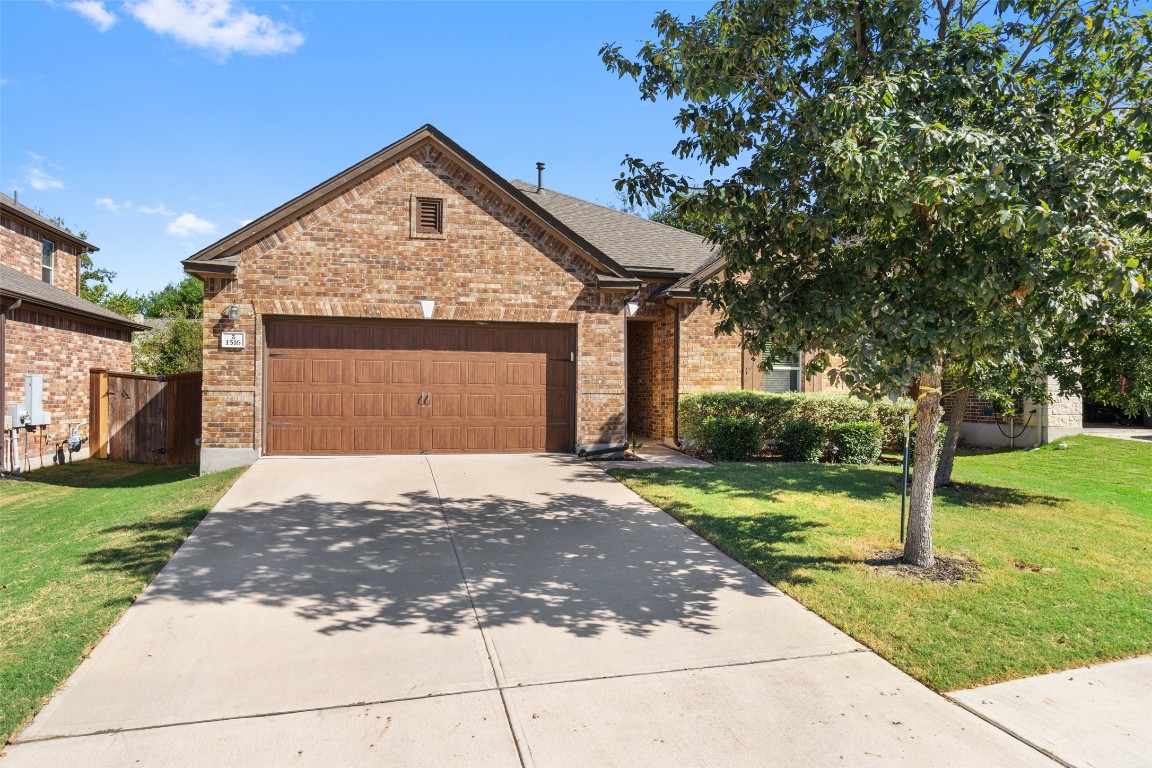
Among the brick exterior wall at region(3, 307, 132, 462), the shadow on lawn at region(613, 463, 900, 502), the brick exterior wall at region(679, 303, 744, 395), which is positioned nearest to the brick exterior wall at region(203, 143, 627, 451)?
the brick exterior wall at region(679, 303, 744, 395)

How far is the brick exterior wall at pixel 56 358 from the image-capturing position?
13.1 m

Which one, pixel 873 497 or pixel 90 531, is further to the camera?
pixel 873 497

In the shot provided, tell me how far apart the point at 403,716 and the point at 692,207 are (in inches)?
185

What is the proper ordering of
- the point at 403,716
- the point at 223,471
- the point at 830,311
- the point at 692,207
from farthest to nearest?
the point at 223,471, the point at 692,207, the point at 830,311, the point at 403,716

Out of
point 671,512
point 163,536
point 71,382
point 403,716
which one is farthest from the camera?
point 71,382

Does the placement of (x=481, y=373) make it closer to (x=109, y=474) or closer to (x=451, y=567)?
(x=451, y=567)

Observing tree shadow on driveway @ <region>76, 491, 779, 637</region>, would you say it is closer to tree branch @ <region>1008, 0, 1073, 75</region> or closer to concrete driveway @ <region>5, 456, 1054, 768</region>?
concrete driveway @ <region>5, 456, 1054, 768</region>

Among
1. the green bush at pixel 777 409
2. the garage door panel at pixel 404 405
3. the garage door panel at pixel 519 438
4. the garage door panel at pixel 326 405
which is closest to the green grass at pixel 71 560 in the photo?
the garage door panel at pixel 326 405

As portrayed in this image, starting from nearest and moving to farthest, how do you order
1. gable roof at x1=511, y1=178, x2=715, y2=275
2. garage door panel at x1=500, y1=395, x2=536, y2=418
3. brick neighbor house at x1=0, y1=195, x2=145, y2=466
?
garage door panel at x1=500, y1=395, x2=536, y2=418, brick neighbor house at x1=0, y1=195, x2=145, y2=466, gable roof at x1=511, y1=178, x2=715, y2=275

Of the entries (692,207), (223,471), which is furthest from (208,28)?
(692,207)

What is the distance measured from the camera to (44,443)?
13891 millimetres

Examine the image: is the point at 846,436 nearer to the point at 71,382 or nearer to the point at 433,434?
the point at 433,434

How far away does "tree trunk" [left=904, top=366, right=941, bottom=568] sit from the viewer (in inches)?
231

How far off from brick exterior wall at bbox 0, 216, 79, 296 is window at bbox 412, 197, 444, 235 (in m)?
12.2
